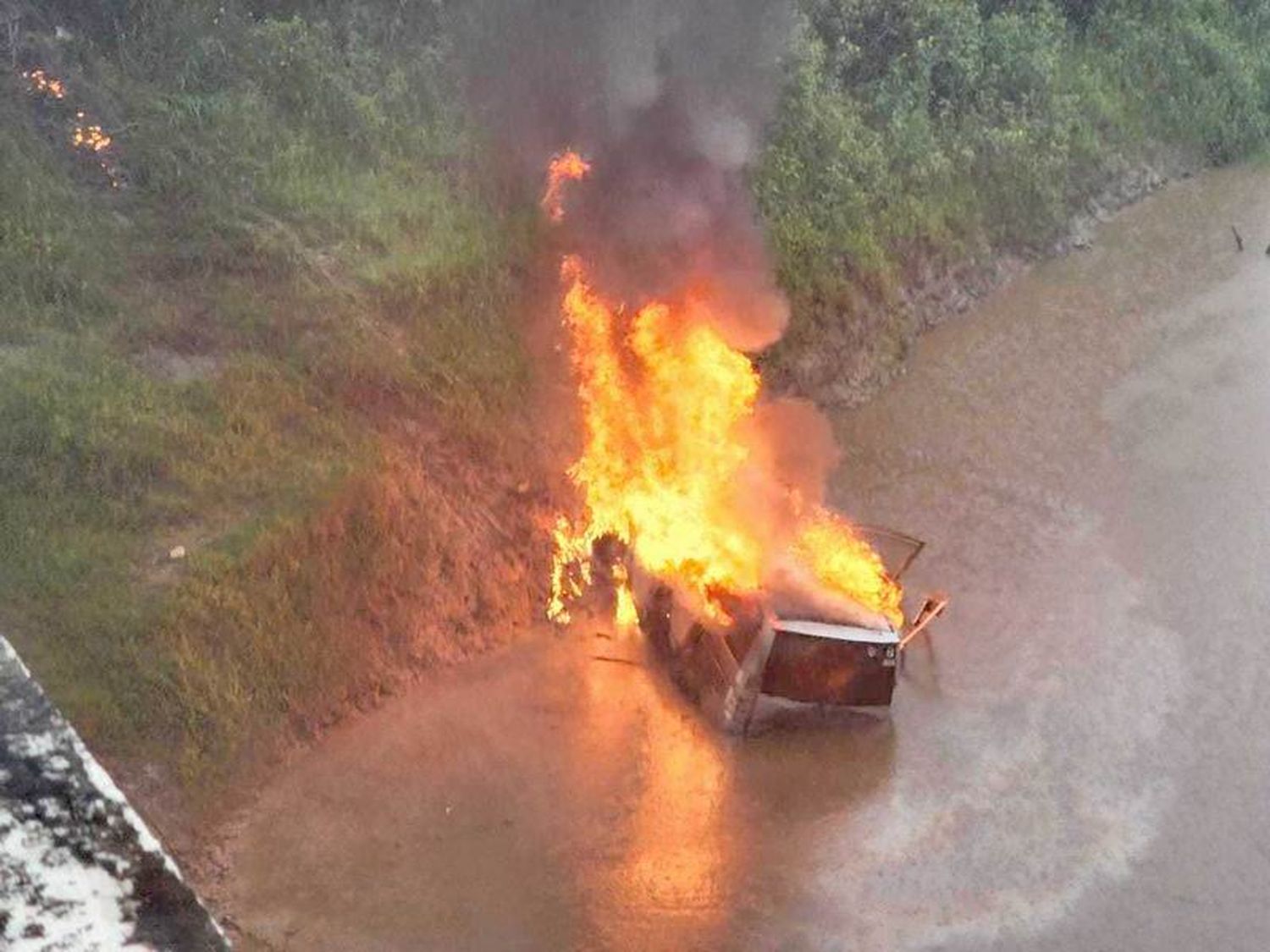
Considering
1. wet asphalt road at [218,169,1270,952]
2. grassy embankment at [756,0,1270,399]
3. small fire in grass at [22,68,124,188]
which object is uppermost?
grassy embankment at [756,0,1270,399]

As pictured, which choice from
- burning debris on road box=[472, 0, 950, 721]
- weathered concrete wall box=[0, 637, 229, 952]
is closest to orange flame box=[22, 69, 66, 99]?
burning debris on road box=[472, 0, 950, 721]

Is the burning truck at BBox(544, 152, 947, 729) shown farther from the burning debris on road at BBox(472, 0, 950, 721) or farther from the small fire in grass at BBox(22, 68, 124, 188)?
the small fire in grass at BBox(22, 68, 124, 188)

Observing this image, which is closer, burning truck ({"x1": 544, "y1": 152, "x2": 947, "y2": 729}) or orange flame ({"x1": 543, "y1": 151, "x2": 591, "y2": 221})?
burning truck ({"x1": 544, "y1": 152, "x2": 947, "y2": 729})

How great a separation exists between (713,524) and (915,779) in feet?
9.66

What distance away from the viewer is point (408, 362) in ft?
46.2

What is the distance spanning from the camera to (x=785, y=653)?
1146 cm

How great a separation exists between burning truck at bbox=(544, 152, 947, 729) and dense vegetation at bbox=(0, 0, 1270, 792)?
1.03 m

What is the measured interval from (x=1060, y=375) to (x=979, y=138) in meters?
4.97

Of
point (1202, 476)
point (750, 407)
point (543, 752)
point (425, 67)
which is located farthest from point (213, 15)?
point (1202, 476)

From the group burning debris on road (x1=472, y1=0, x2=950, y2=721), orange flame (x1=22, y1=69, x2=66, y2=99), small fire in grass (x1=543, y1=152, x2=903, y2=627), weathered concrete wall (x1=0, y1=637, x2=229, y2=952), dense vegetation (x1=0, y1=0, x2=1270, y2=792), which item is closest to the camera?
weathered concrete wall (x1=0, y1=637, x2=229, y2=952)

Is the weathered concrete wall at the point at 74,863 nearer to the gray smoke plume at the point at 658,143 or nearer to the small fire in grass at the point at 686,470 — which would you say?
the small fire in grass at the point at 686,470

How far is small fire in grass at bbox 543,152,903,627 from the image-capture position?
41.4ft

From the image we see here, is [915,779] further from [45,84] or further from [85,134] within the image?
[45,84]

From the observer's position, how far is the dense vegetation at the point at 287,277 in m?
11.4
